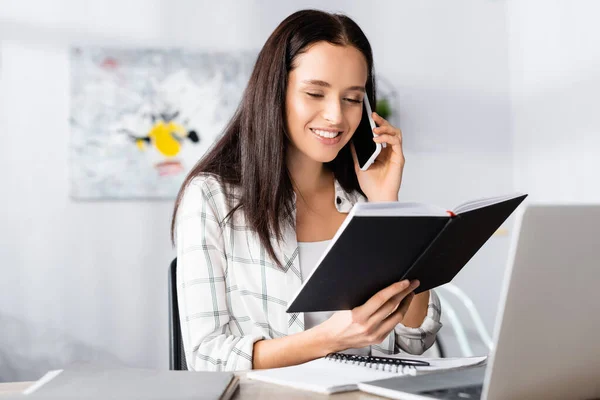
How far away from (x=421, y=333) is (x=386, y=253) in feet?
1.91

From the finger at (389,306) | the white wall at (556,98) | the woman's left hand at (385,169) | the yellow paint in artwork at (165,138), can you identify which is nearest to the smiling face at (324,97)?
the woman's left hand at (385,169)

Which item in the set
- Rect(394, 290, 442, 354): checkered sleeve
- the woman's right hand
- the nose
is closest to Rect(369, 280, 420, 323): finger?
the woman's right hand

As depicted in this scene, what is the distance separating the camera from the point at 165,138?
3.34 m

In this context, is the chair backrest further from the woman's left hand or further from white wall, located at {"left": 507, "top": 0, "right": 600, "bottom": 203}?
white wall, located at {"left": 507, "top": 0, "right": 600, "bottom": 203}

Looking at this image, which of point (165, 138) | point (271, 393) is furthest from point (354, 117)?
point (165, 138)

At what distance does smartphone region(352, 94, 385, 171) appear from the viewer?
1.60 metres

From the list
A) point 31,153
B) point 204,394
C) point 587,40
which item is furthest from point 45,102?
point 204,394

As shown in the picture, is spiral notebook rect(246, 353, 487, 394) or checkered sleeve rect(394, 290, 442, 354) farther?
checkered sleeve rect(394, 290, 442, 354)

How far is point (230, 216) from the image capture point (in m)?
1.46

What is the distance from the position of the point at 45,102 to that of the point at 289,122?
2.16 m

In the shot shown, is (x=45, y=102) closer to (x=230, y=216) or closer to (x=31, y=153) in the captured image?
(x=31, y=153)

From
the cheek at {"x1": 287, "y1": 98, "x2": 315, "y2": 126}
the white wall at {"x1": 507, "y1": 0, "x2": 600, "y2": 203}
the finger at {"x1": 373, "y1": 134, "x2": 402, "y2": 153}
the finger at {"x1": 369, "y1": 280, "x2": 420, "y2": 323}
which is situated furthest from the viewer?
the white wall at {"x1": 507, "y1": 0, "x2": 600, "y2": 203}

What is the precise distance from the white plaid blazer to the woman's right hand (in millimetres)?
296

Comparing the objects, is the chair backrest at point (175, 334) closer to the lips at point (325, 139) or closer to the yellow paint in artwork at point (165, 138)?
the lips at point (325, 139)
